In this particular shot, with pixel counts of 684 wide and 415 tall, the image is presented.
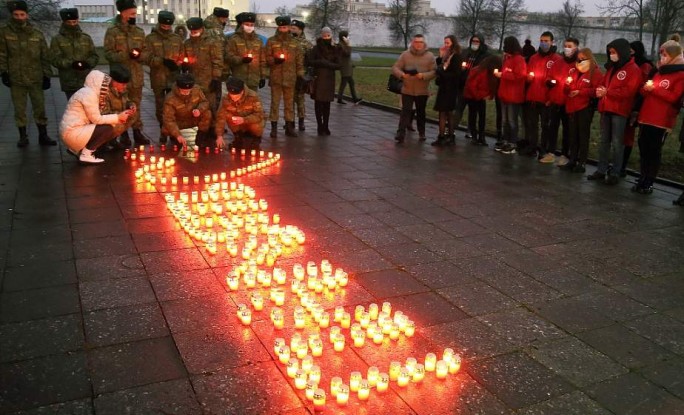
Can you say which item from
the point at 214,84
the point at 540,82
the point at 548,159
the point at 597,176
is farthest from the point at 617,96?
the point at 214,84

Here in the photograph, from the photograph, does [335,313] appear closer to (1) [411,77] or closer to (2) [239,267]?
(2) [239,267]

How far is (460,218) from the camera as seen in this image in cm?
659

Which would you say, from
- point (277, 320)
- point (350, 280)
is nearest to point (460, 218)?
point (350, 280)

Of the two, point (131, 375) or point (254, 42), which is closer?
point (131, 375)

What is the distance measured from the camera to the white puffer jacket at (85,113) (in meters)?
8.14

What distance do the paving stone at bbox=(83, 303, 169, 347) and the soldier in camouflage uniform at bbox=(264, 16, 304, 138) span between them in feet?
24.0

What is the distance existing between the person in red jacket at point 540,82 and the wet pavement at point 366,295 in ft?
5.96

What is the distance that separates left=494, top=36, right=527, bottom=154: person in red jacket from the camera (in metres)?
9.71

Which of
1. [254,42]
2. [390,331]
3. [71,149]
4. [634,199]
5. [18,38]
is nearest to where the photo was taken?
[390,331]

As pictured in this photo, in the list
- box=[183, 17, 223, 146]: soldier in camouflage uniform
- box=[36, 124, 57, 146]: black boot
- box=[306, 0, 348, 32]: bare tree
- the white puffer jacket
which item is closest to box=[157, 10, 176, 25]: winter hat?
box=[183, 17, 223, 146]: soldier in camouflage uniform

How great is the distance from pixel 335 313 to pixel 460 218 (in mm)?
2942

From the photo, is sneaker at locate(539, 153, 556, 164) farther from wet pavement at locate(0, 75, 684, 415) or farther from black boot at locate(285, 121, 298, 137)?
black boot at locate(285, 121, 298, 137)

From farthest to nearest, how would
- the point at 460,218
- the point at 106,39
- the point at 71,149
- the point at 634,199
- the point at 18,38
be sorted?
Result: the point at 106,39 → the point at 18,38 → the point at 71,149 → the point at 634,199 → the point at 460,218

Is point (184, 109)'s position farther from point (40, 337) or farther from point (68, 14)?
point (40, 337)
